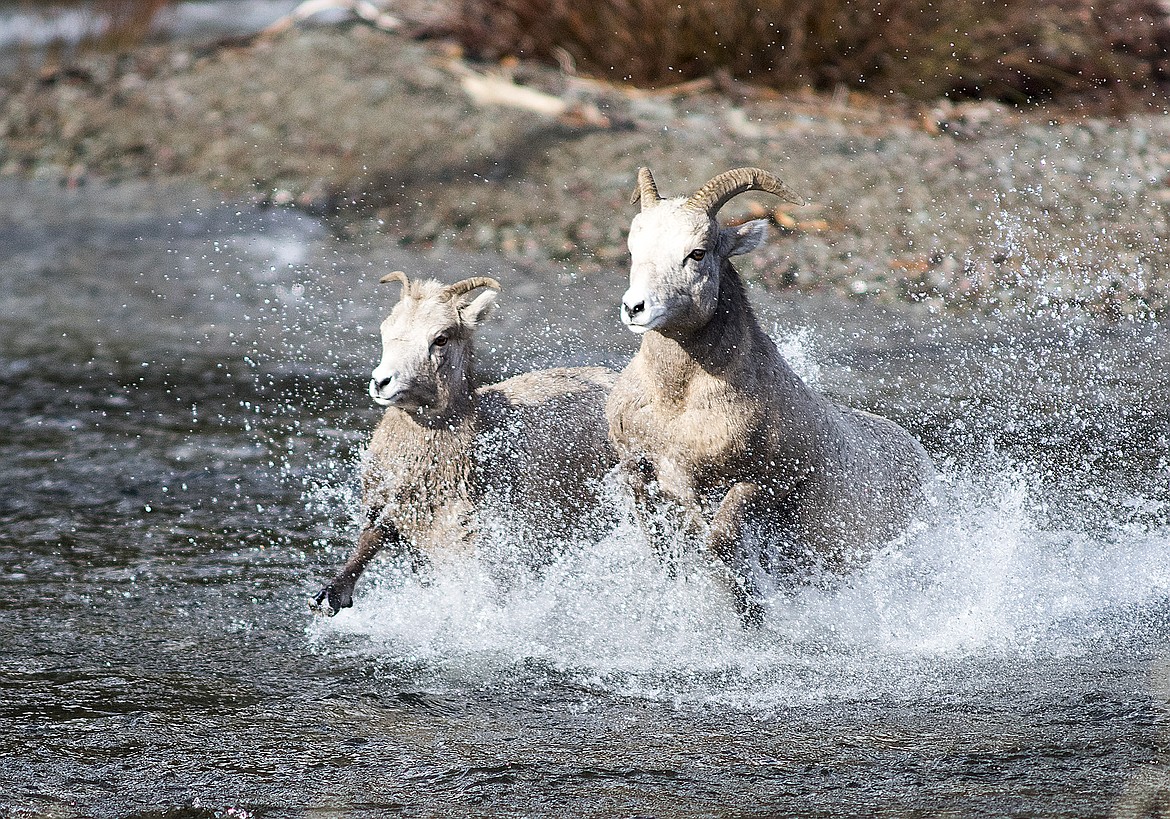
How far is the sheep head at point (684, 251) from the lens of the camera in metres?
5.41

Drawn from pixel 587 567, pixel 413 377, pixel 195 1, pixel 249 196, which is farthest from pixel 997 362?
pixel 195 1

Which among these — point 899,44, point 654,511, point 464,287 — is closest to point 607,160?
point 899,44

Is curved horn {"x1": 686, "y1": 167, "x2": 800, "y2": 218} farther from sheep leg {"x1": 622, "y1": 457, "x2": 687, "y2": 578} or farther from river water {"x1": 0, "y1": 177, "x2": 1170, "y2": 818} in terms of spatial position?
river water {"x1": 0, "y1": 177, "x2": 1170, "y2": 818}

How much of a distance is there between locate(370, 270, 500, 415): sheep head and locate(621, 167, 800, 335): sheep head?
2.84 ft

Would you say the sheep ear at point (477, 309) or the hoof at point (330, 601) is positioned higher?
the sheep ear at point (477, 309)

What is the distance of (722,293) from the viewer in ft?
19.1

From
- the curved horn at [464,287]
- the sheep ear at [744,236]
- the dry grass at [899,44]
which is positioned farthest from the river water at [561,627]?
the dry grass at [899,44]

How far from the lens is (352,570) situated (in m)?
6.08

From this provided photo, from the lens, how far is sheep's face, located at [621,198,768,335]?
5406mm

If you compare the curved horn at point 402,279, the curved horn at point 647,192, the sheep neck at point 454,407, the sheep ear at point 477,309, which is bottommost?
the sheep neck at point 454,407

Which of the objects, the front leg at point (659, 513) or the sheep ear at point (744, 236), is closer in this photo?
the sheep ear at point (744, 236)

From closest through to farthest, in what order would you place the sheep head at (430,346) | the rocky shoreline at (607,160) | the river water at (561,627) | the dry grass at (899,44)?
the river water at (561,627) → the sheep head at (430,346) → the rocky shoreline at (607,160) → the dry grass at (899,44)

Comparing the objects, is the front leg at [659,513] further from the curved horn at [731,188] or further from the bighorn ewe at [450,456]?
the curved horn at [731,188]

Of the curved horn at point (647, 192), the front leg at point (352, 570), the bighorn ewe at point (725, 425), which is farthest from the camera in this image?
the front leg at point (352, 570)
